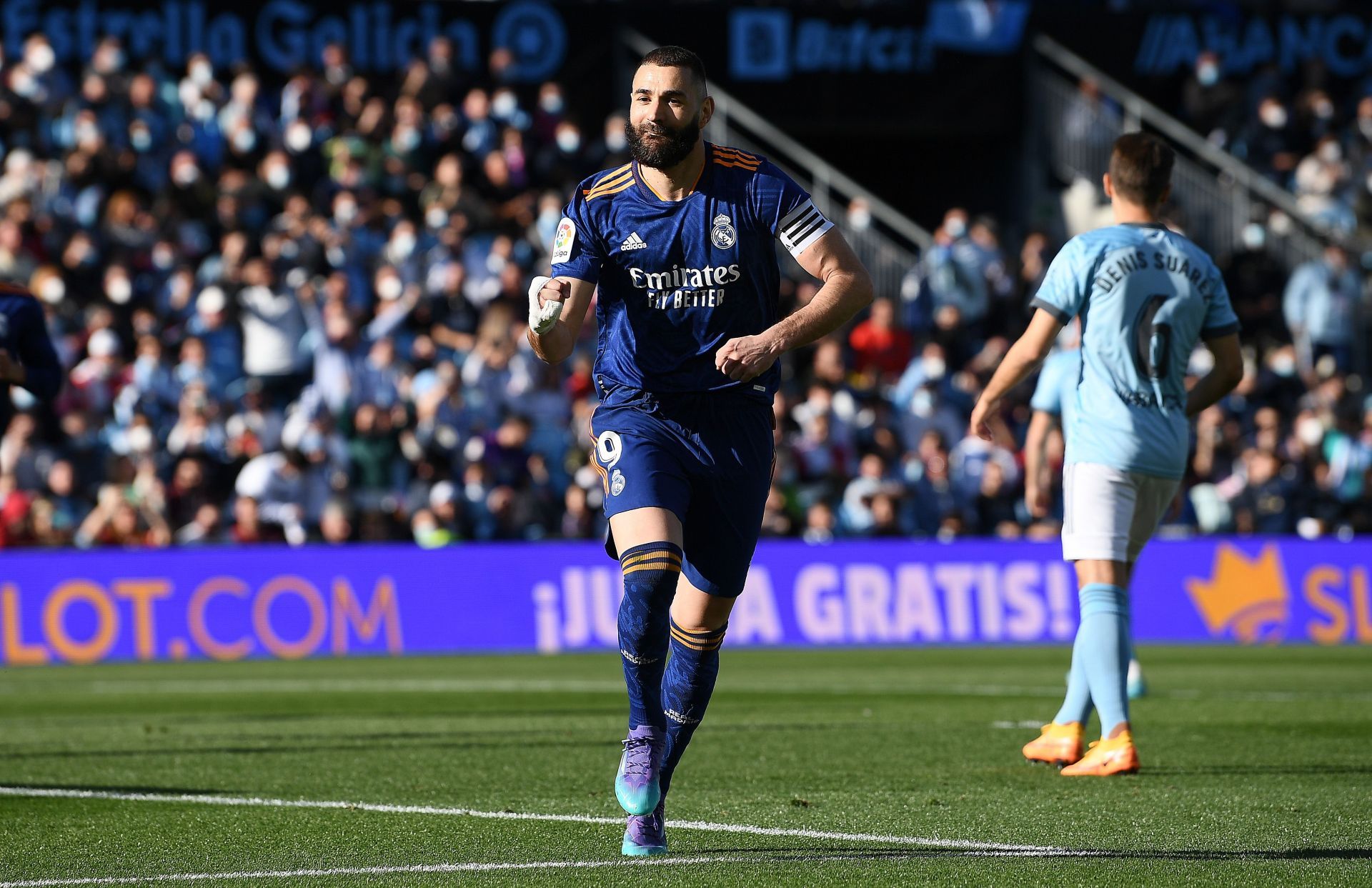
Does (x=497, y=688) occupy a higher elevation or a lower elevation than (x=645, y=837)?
lower

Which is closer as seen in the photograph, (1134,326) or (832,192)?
(1134,326)

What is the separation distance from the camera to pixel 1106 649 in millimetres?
7805

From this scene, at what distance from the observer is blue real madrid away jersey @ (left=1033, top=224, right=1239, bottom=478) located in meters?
7.80

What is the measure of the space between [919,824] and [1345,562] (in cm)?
1380

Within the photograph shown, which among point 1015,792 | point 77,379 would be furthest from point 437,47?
point 1015,792

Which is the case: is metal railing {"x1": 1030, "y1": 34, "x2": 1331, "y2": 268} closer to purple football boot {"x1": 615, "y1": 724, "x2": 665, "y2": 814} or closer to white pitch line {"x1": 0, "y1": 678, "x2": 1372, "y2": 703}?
white pitch line {"x1": 0, "y1": 678, "x2": 1372, "y2": 703}

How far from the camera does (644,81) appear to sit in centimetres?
603

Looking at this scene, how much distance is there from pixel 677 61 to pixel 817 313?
834 millimetres

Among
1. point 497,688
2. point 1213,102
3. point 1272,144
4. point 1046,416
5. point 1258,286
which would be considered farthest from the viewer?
point 1213,102

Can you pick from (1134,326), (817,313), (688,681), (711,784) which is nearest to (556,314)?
(817,313)

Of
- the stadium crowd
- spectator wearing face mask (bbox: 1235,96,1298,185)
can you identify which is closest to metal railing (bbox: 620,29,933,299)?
the stadium crowd

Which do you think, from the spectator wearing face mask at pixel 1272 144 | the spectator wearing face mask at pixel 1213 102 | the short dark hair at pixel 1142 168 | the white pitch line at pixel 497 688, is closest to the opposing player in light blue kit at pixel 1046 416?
the short dark hair at pixel 1142 168

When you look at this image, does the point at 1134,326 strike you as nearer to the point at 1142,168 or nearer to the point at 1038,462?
the point at 1142,168

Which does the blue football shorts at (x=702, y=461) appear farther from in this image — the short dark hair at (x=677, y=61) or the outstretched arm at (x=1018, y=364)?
the outstretched arm at (x=1018, y=364)
